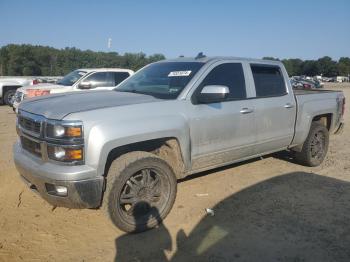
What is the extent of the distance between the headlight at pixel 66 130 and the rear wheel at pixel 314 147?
14.2 feet

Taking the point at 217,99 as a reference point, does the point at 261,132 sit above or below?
below

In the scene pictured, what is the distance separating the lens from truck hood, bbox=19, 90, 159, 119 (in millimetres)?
3871

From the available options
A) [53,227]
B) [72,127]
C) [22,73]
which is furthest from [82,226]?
[22,73]

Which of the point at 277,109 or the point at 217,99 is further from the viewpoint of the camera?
the point at 277,109

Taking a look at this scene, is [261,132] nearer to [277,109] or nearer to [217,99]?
[277,109]

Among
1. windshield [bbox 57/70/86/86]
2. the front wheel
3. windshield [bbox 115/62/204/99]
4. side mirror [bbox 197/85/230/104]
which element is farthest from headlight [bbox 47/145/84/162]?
windshield [bbox 57/70/86/86]

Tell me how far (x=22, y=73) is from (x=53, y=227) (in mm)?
70590

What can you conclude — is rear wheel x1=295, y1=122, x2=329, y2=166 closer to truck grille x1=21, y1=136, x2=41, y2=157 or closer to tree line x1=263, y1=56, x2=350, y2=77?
truck grille x1=21, y1=136, x2=41, y2=157

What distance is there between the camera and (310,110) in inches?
255

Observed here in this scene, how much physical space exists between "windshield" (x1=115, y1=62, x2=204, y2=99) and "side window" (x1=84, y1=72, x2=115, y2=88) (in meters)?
6.87

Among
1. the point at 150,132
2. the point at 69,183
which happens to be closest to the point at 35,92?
the point at 150,132

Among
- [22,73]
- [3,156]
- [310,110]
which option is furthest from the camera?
[22,73]

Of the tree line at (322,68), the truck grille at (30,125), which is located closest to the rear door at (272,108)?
the truck grille at (30,125)

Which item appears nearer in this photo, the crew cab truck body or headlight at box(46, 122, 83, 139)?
headlight at box(46, 122, 83, 139)
